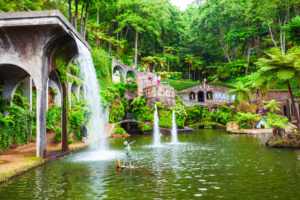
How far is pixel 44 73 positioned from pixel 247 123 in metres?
24.3

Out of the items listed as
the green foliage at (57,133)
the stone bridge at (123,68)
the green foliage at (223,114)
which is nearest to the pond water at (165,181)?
the green foliage at (57,133)

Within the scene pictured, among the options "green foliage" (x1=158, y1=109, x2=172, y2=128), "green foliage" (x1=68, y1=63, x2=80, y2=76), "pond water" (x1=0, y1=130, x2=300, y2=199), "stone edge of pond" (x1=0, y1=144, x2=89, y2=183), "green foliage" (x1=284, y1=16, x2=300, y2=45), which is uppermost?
"green foliage" (x1=284, y1=16, x2=300, y2=45)

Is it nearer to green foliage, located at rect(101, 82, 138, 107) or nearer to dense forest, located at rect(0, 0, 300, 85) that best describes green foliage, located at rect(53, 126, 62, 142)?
green foliage, located at rect(101, 82, 138, 107)

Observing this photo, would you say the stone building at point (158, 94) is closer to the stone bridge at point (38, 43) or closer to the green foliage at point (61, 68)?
the green foliage at point (61, 68)

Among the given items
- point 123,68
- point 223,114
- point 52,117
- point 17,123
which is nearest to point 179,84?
point 223,114

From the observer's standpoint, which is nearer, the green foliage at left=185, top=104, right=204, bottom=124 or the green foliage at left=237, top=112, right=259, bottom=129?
the green foliage at left=237, top=112, right=259, bottom=129

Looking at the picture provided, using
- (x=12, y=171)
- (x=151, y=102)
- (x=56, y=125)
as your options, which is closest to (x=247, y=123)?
(x=151, y=102)

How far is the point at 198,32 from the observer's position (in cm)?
5094

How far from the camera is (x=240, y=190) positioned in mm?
5848

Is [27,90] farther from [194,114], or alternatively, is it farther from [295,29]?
[194,114]

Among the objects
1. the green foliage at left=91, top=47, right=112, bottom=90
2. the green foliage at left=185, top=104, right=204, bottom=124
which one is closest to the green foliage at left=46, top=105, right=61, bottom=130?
the green foliage at left=91, top=47, right=112, bottom=90

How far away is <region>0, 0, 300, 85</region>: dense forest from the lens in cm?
3675

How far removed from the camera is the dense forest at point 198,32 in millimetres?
36753

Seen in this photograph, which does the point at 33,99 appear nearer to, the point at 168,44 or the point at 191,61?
the point at 191,61
